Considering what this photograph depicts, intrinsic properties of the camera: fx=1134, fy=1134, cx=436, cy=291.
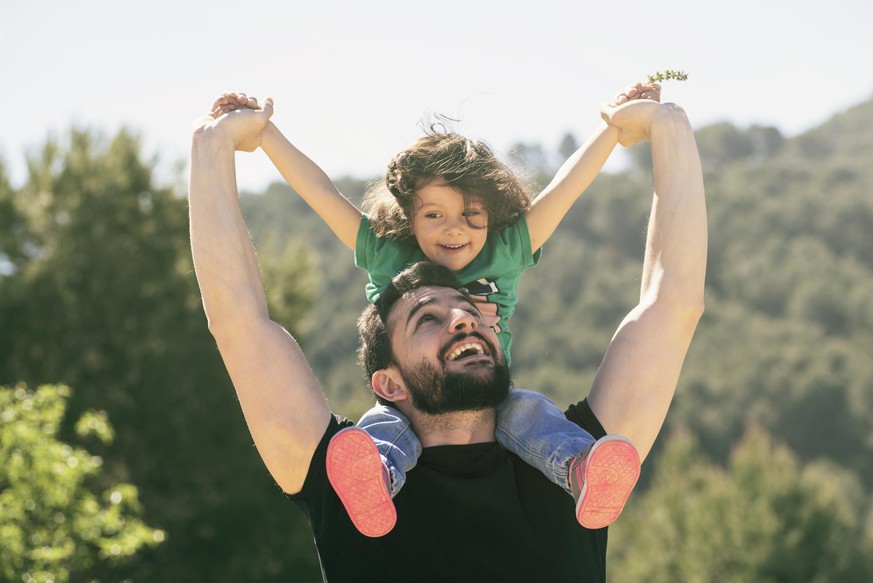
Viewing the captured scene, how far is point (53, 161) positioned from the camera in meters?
21.5

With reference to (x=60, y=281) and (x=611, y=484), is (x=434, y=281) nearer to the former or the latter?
(x=611, y=484)

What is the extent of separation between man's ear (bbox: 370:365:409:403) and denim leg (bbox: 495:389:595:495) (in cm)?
28

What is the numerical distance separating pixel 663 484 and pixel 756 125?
63.3 metres

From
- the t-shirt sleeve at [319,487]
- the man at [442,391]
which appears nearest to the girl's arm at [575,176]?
the man at [442,391]

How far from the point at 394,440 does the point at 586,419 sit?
0.54 metres

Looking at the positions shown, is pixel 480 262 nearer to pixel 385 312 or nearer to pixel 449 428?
pixel 385 312

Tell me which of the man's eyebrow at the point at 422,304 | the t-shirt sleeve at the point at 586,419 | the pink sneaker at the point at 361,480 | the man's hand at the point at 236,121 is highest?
the man's hand at the point at 236,121

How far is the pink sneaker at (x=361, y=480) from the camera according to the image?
2.68 metres

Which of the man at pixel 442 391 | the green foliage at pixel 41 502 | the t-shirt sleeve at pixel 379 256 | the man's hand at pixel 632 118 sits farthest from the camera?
the green foliage at pixel 41 502

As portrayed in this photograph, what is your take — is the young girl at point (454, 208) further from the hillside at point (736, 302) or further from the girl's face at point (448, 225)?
the hillside at point (736, 302)

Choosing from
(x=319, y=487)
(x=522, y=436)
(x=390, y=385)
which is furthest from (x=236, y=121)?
(x=522, y=436)

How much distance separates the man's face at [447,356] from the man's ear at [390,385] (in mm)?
29

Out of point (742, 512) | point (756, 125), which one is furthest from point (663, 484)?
point (756, 125)

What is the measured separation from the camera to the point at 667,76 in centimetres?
370
